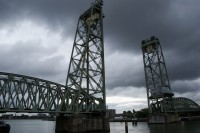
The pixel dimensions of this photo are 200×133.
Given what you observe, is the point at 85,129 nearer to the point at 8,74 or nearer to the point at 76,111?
the point at 76,111

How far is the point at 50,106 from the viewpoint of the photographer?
1853 inches

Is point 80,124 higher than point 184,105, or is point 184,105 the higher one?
point 184,105

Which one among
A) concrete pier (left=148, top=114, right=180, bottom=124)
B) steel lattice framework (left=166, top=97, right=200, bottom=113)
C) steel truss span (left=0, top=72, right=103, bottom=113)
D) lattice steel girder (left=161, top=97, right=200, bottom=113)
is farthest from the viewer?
steel lattice framework (left=166, top=97, right=200, bottom=113)

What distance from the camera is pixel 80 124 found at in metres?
46.9

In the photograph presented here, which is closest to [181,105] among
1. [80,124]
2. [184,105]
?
[184,105]

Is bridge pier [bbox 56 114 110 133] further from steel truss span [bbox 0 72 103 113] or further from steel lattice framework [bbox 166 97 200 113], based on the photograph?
steel lattice framework [bbox 166 97 200 113]

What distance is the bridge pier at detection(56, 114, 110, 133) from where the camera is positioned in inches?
1816

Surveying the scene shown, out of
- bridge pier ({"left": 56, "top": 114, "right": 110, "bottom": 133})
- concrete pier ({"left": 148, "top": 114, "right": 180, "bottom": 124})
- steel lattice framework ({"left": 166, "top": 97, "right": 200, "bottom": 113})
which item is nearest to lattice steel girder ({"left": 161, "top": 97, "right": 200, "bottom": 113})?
steel lattice framework ({"left": 166, "top": 97, "right": 200, "bottom": 113})

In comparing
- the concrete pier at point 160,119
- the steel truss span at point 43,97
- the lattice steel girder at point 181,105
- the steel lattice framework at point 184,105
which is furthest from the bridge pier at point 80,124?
the steel lattice framework at point 184,105

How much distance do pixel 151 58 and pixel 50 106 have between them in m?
60.2

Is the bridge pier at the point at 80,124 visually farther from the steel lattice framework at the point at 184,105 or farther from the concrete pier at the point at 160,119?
the steel lattice framework at the point at 184,105

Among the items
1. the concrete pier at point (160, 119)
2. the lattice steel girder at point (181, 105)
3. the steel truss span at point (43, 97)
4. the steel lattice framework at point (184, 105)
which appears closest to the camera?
the steel truss span at point (43, 97)

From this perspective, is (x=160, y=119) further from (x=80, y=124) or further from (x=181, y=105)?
(x=80, y=124)

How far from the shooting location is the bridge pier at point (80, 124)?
46125 millimetres
